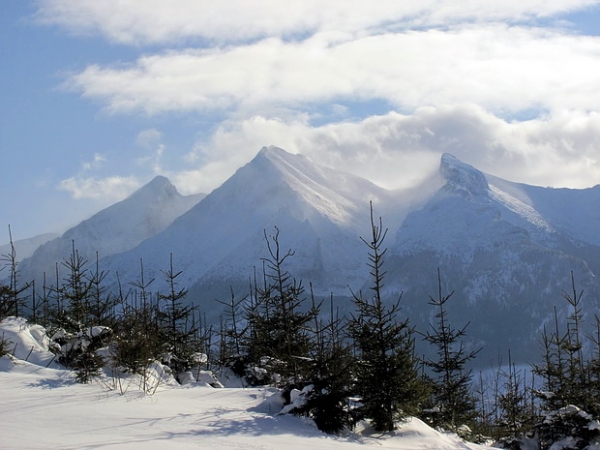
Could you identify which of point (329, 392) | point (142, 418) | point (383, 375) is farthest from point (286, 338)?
point (142, 418)

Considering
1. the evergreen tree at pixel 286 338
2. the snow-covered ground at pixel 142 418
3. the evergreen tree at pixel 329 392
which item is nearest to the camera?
the snow-covered ground at pixel 142 418

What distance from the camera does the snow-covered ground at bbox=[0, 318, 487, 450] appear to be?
12953 millimetres

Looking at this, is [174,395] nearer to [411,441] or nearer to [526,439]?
[411,441]

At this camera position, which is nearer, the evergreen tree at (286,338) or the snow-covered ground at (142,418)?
the snow-covered ground at (142,418)

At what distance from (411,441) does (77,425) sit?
7349mm

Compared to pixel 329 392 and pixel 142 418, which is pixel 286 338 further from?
pixel 142 418

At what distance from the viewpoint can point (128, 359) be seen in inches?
748

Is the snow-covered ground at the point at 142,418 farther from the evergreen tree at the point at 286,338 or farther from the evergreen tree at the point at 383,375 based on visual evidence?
the evergreen tree at the point at 286,338

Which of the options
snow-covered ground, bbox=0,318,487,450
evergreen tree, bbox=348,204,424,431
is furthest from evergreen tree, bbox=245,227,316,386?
evergreen tree, bbox=348,204,424,431

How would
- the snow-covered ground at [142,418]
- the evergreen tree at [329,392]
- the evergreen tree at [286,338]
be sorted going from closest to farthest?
the snow-covered ground at [142,418], the evergreen tree at [329,392], the evergreen tree at [286,338]

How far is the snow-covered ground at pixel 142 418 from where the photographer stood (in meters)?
13.0

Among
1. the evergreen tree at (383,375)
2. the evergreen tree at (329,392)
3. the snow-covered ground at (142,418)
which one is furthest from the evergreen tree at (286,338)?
the evergreen tree at (383,375)

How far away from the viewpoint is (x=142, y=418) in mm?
14812

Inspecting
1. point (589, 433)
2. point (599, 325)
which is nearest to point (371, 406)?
point (589, 433)
